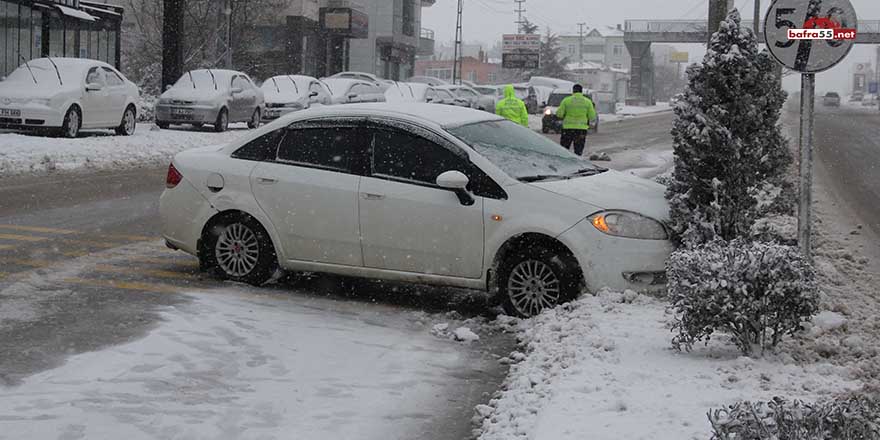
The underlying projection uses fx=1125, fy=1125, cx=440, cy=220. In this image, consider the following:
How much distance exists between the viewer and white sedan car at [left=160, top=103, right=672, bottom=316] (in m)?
7.82

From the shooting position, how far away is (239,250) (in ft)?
29.4

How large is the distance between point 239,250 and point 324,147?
3.57 ft

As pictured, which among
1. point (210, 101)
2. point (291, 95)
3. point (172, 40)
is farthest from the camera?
point (291, 95)

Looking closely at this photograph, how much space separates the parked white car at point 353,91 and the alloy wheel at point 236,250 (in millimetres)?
27256

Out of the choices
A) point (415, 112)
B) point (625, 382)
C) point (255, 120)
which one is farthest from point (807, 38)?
point (255, 120)

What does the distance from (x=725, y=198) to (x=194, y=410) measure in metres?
4.45

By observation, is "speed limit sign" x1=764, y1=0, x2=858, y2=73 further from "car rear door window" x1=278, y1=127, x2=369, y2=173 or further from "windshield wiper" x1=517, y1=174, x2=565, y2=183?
"car rear door window" x1=278, y1=127, x2=369, y2=173

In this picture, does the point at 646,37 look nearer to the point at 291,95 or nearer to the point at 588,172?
the point at 291,95

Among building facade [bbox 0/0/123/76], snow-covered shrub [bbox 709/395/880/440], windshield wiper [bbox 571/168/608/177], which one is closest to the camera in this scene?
snow-covered shrub [bbox 709/395/880/440]

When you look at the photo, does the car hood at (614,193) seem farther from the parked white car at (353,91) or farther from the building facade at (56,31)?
the parked white car at (353,91)

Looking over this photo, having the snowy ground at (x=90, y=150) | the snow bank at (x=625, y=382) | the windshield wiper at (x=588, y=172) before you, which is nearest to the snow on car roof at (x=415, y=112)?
the windshield wiper at (x=588, y=172)

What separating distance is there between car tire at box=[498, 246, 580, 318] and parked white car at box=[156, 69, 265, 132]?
2221cm

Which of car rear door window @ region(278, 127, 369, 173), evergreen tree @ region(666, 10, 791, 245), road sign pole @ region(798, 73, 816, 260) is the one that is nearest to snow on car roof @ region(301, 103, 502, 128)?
car rear door window @ region(278, 127, 369, 173)

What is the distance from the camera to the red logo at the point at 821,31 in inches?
319
